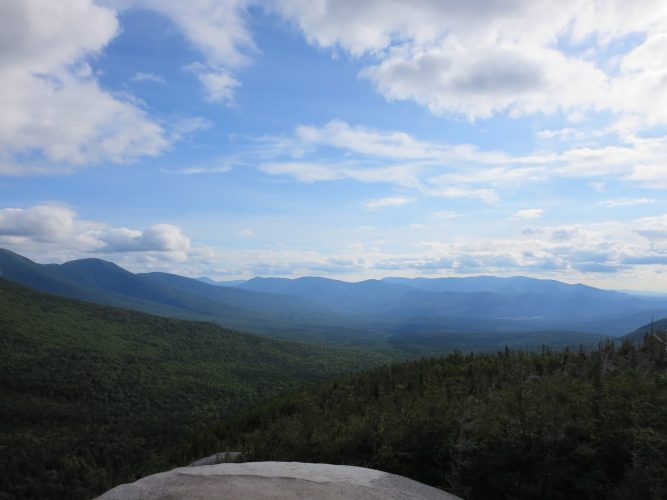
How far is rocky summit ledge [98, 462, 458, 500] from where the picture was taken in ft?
20.9

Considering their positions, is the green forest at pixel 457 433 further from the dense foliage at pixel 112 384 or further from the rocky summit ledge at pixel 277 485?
the rocky summit ledge at pixel 277 485

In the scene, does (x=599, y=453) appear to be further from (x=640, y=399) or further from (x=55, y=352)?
(x=55, y=352)

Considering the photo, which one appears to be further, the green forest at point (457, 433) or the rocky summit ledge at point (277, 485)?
the green forest at point (457, 433)

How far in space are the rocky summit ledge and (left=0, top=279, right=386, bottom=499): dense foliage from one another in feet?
28.6

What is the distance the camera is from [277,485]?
22.0ft

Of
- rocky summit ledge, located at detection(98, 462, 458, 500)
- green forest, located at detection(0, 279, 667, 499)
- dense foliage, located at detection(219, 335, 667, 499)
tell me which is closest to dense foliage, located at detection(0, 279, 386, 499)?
green forest, located at detection(0, 279, 667, 499)

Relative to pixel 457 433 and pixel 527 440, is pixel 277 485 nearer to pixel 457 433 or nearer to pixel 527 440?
pixel 457 433

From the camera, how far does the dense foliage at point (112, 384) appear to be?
146 feet

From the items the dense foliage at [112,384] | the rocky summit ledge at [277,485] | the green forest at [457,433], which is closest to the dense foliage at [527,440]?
the green forest at [457,433]


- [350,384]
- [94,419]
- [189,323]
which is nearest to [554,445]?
[350,384]

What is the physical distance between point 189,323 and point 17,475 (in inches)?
4553

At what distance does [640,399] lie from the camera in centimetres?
781

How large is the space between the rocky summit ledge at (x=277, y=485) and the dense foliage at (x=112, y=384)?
8.70m

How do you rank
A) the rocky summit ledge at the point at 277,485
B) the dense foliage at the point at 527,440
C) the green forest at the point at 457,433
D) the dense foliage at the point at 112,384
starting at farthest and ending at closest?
the dense foliage at the point at 112,384, the green forest at the point at 457,433, the dense foliage at the point at 527,440, the rocky summit ledge at the point at 277,485
